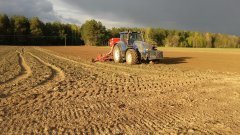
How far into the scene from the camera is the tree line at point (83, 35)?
93.6 meters

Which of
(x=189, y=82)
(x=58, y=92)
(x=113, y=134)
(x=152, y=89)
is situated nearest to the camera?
(x=113, y=134)

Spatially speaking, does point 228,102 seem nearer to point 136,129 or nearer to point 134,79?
point 136,129

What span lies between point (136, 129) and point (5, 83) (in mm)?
6822

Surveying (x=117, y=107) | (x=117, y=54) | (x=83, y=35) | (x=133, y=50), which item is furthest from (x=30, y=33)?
(x=117, y=107)

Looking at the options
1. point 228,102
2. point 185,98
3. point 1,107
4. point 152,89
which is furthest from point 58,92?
point 228,102

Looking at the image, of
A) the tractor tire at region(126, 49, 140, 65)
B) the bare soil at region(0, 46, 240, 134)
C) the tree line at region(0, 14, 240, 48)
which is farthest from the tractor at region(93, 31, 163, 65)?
the tree line at region(0, 14, 240, 48)

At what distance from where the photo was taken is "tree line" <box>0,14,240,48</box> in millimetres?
93625

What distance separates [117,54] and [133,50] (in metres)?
1.86

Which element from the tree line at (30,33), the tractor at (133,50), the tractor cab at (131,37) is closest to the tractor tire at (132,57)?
the tractor at (133,50)

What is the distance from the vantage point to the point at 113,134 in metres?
5.92

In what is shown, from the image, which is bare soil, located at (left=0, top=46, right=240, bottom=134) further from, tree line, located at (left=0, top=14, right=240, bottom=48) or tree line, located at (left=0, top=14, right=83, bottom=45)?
tree line, located at (left=0, top=14, right=83, bottom=45)

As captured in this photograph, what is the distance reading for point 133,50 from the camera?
19750mm

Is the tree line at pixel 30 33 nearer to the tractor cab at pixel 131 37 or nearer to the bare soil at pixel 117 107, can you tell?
the tractor cab at pixel 131 37

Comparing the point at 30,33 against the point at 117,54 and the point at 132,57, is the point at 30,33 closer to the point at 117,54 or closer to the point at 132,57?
the point at 117,54
